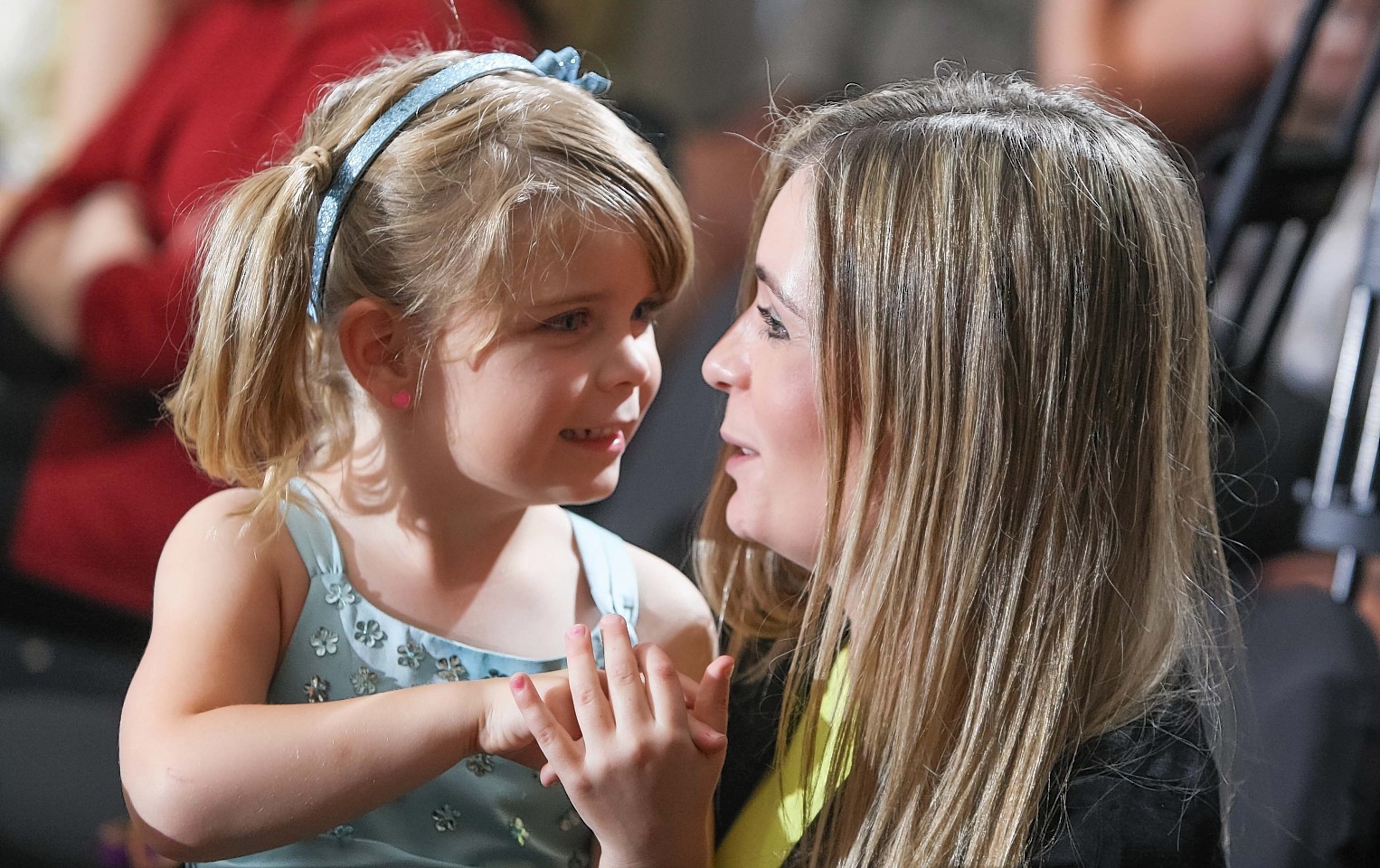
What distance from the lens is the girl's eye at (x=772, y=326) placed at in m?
0.82

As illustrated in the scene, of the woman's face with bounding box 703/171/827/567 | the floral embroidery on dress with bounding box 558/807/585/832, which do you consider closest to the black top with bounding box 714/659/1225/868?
the woman's face with bounding box 703/171/827/567

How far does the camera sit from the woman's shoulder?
28.5 inches

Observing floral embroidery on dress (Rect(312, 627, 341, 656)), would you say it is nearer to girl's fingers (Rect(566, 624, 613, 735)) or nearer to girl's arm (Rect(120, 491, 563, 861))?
girl's arm (Rect(120, 491, 563, 861))

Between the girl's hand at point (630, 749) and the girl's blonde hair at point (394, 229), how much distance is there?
11.1 inches

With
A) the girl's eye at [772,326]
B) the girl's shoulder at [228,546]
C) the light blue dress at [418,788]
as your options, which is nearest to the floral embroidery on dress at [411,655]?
the light blue dress at [418,788]

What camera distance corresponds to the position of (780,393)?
80 centimetres

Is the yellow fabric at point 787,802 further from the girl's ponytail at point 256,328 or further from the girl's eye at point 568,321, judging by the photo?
the girl's ponytail at point 256,328

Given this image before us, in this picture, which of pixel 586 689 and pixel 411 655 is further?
pixel 411 655

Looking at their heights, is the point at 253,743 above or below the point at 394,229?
below

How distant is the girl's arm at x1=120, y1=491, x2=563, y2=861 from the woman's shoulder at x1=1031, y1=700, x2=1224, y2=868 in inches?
14.2

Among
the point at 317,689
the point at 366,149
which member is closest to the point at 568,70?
the point at 366,149

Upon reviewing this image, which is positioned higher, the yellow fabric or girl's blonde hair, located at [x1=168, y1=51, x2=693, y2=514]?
girl's blonde hair, located at [x1=168, y1=51, x2=693, y2=514]

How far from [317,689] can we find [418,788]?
0.10 meters

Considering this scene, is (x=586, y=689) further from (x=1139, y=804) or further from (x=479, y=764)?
(x=1139, y=804)
